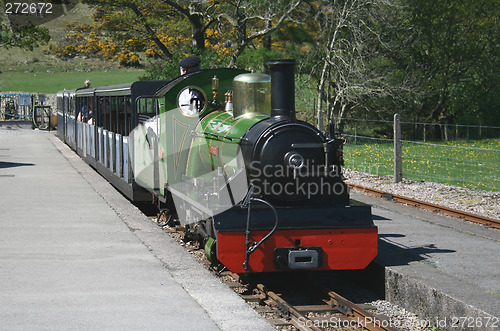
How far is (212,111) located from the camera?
9109 millimetres

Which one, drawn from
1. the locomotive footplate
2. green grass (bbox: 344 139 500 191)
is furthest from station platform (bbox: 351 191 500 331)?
green grass (bbox: 344 139 500 191)

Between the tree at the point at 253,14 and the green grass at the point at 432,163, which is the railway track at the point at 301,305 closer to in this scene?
the green grass at the point at 432,163

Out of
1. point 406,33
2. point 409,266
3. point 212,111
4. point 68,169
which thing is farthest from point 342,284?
point 406,33

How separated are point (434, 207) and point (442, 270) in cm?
482

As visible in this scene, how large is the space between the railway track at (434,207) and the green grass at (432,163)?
2341 mm

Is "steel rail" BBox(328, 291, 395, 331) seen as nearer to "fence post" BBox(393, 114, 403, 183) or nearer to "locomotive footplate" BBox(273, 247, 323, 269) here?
"locomotive footplate" BBox(273, 247, 323, 269)

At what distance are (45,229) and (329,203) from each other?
4.11 meters

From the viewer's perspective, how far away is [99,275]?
682 centimetres

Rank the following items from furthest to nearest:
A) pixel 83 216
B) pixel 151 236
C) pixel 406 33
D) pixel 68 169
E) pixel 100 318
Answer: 1. pixel 406 33
2. pixel 68 169
3. pixel 83 216
4. pixel 151 236
5. pixel 100 318

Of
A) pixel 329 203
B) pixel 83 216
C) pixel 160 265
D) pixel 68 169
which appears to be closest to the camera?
pixel 160 265

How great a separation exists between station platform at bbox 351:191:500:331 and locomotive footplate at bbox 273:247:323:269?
0.83 meters

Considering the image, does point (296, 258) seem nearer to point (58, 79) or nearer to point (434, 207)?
point (434, 207)

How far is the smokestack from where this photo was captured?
7.45 meters

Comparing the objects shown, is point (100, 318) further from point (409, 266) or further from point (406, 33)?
point (406, 33)
